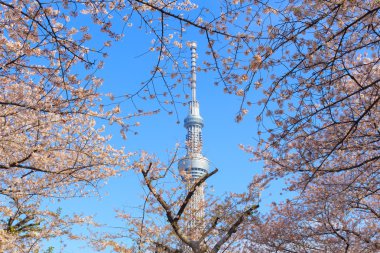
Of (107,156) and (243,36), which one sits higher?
(107,156)

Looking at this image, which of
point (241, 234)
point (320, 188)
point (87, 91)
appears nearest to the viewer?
point (87, 91)

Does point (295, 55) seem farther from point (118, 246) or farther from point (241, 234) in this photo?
point (241, 234)

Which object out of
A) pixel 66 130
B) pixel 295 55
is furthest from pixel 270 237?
pixel 295 55

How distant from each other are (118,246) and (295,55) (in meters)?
7.27

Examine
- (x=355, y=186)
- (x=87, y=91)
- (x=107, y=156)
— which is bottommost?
(x=355, y=186)

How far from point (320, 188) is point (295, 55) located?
6444 millimetres

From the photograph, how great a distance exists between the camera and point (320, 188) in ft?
32.3

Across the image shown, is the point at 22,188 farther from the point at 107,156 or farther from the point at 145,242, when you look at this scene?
the point at 145,242

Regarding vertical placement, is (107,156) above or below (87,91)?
above

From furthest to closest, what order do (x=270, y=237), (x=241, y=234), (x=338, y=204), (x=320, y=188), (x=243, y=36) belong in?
(x=241, y=234) → (x=270, y=237) → (x=320, y=188) → (x=338, y=204) → (x=243, y=36)

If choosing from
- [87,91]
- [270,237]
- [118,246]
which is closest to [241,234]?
[270,237]

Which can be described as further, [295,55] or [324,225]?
[324,225]

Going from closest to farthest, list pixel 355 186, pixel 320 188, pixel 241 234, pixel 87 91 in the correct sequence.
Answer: pixel 87 91 → pixel 355 186 → pixel 320 188 → pixel 241 234

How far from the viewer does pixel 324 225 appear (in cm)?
1010
